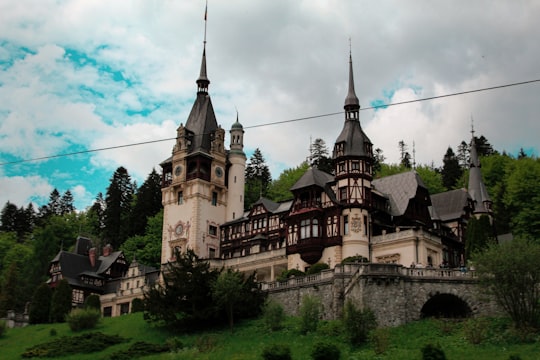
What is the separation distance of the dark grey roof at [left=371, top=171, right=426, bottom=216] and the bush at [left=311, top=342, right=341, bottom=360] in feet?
85.9

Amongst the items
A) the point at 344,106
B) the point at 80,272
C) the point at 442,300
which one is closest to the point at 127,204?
the point at 80,272

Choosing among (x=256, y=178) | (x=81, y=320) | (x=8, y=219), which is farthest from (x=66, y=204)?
(x=81, y=320)

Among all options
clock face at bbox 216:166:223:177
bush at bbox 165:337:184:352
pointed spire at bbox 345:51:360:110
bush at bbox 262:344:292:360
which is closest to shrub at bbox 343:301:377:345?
bush at bbox 262:344:292:360

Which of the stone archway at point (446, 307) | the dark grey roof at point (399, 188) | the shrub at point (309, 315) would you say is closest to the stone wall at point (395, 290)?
the stone archway at point (446, 307)

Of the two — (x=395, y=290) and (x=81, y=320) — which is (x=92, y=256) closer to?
(x=81, y=320)

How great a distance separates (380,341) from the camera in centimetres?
3778

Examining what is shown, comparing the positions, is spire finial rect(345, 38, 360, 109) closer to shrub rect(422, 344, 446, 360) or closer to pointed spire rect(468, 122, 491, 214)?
pointed spire rect(468, 122, 491, 214)

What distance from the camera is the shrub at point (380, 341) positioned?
37.5 meters

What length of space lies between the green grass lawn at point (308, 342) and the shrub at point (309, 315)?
1.51ft

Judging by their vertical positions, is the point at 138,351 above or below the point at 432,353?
above

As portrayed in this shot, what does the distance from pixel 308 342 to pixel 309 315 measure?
2645 mm

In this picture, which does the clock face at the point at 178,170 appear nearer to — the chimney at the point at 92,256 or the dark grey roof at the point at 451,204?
the chimney at the point at 92,256

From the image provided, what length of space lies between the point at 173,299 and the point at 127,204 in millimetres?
57110

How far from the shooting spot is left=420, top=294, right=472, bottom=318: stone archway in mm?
44500
